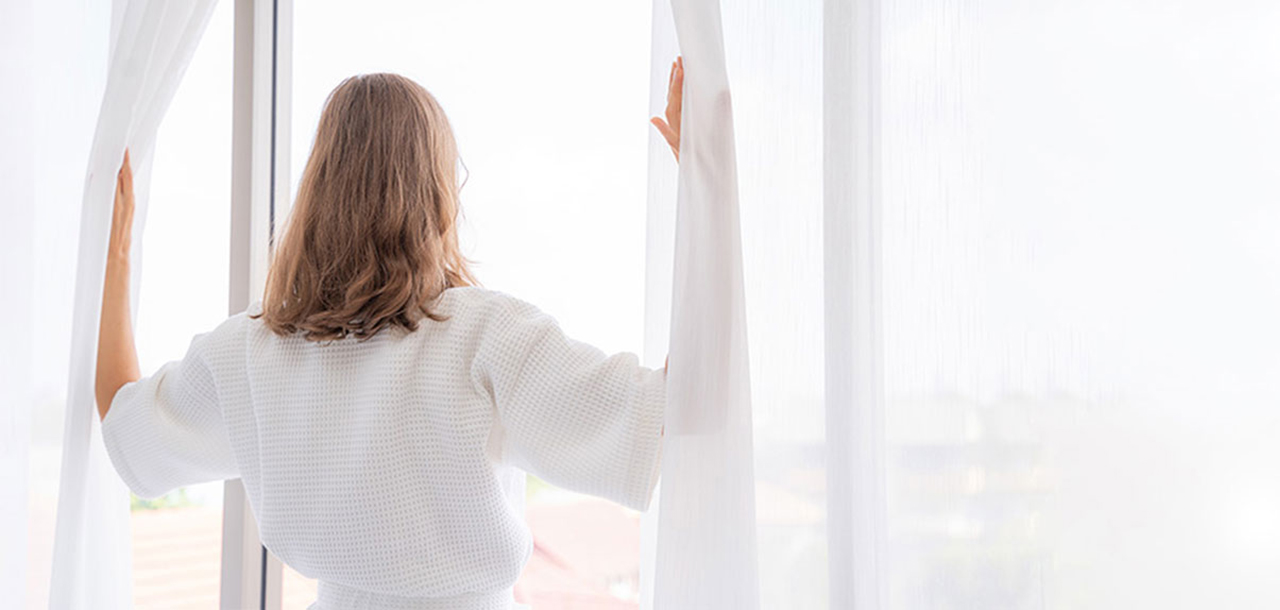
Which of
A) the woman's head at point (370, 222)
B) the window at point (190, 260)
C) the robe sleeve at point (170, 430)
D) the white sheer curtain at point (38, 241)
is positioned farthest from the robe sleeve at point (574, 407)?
the window at point (190, 260)

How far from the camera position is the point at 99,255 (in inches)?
47.5

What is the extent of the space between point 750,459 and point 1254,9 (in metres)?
0.61

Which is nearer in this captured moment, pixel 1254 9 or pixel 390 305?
pixel 1254 9

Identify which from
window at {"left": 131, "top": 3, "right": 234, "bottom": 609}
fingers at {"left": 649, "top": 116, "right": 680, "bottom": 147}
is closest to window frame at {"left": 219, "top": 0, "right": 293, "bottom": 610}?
window at {"left": 131, "top": 3, "right": 234, "bottom": 609}

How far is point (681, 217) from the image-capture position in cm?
92

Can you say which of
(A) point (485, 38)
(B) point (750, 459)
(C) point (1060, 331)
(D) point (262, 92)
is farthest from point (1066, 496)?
(D) point (262, 92)

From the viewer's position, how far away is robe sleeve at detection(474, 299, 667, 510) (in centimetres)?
92

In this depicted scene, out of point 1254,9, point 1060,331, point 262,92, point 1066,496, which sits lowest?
point 1066,496

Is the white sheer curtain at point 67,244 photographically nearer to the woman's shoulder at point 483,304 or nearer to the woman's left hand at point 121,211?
the woman's left hand at point 121,211

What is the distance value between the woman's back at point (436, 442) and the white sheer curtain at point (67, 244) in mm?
312

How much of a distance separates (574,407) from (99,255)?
0.71 metres

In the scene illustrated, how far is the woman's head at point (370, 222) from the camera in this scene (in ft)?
3.34

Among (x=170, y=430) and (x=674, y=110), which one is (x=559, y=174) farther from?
(x=170, y=430)

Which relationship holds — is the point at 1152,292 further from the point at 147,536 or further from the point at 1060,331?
the point at 147,536
